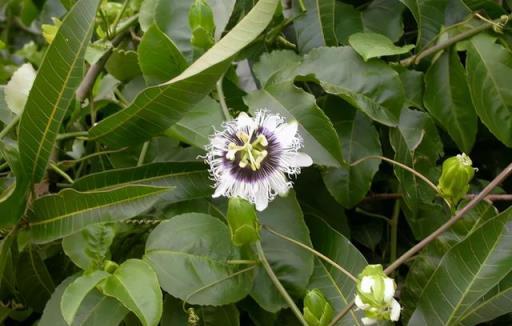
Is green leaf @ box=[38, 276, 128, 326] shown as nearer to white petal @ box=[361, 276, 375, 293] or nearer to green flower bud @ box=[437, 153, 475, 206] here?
white petal @ box=[361, 276, 375, 293]

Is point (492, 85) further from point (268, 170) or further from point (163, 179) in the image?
point (163, 179)

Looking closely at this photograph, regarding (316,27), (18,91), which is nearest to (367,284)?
(316,27)

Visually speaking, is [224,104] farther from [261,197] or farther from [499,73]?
[499,73]

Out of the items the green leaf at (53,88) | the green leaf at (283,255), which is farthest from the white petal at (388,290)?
the green leaf at (53,88)

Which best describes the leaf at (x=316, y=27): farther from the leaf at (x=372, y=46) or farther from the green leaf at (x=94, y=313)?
the green leaf at (x=94, y=313)

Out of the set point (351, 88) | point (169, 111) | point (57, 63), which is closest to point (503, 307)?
point (351, 88)

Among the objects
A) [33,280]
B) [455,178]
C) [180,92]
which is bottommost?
[33,280]

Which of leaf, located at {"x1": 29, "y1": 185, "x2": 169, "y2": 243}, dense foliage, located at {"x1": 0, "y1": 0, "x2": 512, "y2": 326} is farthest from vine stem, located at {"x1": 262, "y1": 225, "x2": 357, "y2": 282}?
leaf, located at {"x1": 29, "y1": 185, "x2": 169, "y2": 243}
